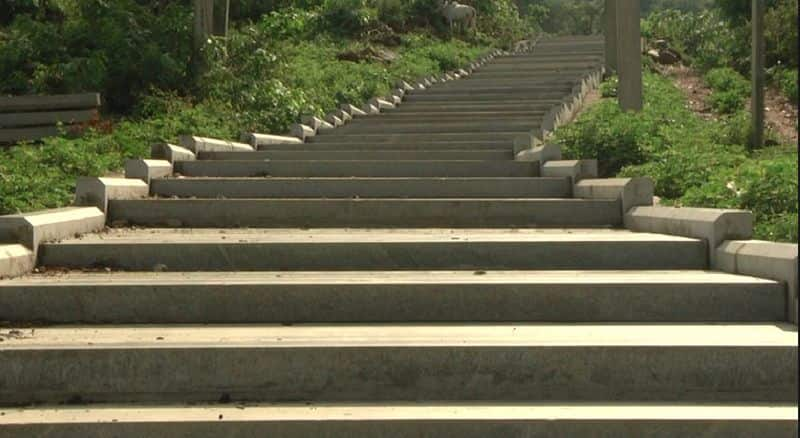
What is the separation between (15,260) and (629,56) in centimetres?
906

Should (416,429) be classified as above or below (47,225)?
below

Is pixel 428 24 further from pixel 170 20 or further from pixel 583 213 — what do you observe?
pixel 583 213

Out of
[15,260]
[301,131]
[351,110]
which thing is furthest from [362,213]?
[351,110]

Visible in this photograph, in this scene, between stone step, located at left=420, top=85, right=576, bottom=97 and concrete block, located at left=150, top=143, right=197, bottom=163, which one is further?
stone step, located at left=420, top=85, right=576, bottom=97

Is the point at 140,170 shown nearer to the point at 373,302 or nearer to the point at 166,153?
the point at 166,153

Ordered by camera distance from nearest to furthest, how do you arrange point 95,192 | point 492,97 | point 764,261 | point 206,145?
point 764,261, point 95,192, point 206,145, point 492,97

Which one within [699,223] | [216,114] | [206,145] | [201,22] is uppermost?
[201,22]

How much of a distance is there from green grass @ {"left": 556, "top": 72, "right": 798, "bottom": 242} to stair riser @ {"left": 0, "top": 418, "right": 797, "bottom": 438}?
1.61 metres

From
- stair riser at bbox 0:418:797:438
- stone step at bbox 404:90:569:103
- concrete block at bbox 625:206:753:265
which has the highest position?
stone step at bbox 404:90:569:103

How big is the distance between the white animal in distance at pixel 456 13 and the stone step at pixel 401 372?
79.4 feet

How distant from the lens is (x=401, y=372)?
421cm

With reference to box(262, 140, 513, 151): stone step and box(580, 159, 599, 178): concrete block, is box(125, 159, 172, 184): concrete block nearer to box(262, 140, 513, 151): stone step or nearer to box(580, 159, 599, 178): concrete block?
box(262, 140, 513, 151): stone step

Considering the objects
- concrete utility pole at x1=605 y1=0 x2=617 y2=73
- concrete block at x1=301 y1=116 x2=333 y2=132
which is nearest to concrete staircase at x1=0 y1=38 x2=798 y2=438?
concrete block at x1=301 y1=116 x2=333 y2=132

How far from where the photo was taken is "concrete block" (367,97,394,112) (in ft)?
49.0
